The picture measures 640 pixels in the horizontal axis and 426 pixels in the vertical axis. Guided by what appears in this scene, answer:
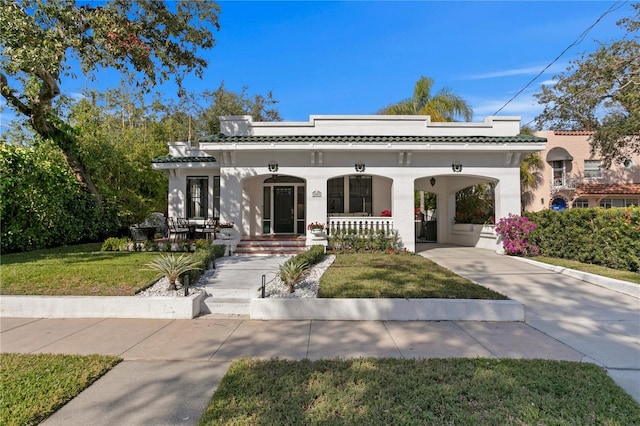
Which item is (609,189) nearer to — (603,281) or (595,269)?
(595,269)

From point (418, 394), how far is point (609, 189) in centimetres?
2792

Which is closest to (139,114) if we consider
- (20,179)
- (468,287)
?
(20,179)

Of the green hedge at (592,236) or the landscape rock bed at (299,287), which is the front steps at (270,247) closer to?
the landscape rock bed at (299,287)

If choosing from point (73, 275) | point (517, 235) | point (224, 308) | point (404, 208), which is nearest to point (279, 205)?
point (404, 208)

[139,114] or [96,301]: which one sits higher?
[139,114]

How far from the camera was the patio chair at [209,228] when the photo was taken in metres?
12.7

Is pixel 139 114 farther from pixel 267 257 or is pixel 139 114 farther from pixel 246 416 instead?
pixel 246 416

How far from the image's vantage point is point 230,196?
39.1ft

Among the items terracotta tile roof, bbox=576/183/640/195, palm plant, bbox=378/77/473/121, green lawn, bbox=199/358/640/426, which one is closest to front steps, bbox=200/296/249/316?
green lawn, bbox=199/358/640/426

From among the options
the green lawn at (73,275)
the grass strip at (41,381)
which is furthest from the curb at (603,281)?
the green lawn at (73,275)

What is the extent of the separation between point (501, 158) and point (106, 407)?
43.2ft

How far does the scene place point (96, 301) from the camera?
6031 millimetres

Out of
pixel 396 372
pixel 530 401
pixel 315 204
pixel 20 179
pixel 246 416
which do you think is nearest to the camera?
pixel 246 416

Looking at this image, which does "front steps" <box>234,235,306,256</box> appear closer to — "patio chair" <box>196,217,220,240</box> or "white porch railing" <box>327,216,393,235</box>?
"white porch railing" <box>327,216,393,235</box>
